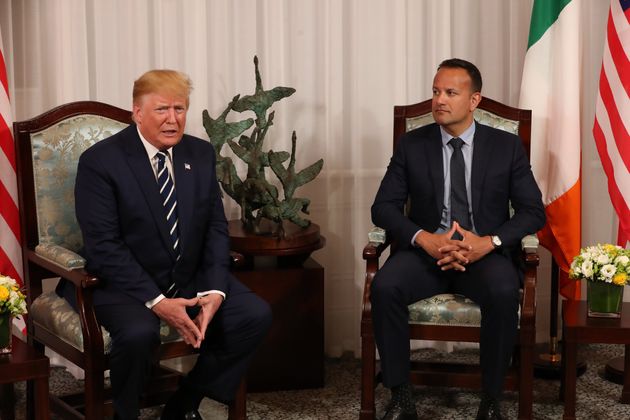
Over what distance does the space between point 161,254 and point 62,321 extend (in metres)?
0.41

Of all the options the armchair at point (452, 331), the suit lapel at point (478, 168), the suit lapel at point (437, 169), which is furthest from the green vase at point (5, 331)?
the suit lapel at point (478, 168)

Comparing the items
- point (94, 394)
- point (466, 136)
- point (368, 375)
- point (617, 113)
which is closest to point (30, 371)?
point (94, 394)

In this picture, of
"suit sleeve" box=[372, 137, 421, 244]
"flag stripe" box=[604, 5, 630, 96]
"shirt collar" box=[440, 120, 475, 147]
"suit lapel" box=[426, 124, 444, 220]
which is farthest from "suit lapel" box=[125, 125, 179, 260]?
"flag stripe" box=[604, 5, 630, 96]

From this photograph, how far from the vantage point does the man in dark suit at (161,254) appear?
3334 millimetres

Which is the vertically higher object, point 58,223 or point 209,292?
point 58,223

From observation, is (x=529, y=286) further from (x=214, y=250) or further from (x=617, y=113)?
(x=214, y=250)

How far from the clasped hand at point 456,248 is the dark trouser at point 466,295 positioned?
0.05 metres

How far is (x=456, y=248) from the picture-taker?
3727 mm

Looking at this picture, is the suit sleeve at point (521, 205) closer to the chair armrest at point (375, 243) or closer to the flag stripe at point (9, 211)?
the chair armrest at point (375, 243)

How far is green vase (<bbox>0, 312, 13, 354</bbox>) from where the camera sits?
3.23 meters

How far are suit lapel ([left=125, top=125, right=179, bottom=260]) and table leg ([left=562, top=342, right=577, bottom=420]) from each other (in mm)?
1472

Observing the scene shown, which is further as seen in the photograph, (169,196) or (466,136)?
(466,136)

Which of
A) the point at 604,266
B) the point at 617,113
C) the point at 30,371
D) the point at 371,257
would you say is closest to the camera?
the point at 30,371

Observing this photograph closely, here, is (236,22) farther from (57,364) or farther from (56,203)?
(57,364)
